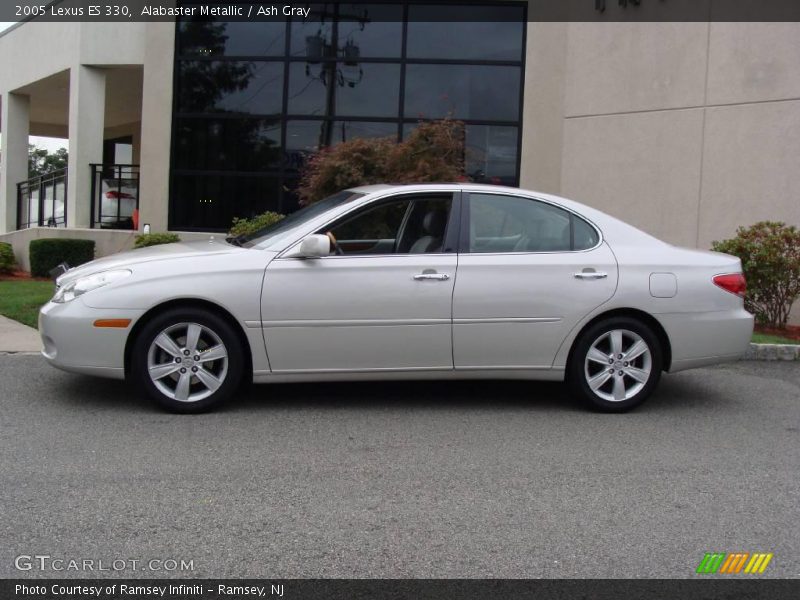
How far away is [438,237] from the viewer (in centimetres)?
666

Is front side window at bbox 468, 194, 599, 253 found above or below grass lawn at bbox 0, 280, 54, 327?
above

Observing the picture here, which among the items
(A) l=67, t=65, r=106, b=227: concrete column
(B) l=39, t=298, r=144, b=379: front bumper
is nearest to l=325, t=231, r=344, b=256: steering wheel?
(B) l=39, t=298, r=144, b=379: front bumper

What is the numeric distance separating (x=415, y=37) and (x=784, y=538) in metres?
12.5

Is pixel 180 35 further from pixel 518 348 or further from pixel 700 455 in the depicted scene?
pixel 700 455

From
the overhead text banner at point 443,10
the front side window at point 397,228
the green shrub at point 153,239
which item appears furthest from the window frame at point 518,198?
the green shrub at point 153,239

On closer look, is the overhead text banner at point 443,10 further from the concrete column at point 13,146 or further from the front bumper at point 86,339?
the front bumper at point 86,339

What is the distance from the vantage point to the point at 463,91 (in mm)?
15312

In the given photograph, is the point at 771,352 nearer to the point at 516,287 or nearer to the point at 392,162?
the point at 516,287

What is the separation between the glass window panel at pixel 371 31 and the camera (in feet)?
50.4

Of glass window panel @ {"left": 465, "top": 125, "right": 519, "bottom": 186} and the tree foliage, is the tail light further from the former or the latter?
glass window panel @ {"left": 465, "top": 125, "right": 519, "bottom": 186}

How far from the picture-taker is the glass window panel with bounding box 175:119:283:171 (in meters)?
15.6

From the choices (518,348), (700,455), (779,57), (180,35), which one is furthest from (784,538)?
(180,35)

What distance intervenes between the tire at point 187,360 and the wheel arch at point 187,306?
0.04 meters

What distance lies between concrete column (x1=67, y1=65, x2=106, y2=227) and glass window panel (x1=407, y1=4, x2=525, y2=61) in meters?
6.29
